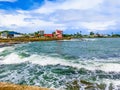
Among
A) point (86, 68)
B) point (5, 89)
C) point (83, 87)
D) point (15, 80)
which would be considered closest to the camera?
point (5, 89)

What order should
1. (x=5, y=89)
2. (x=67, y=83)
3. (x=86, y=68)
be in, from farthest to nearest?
1. (x=86, y=68)
2. (x=67, y=83)
3. (x=5, y=89)

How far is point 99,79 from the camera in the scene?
1459 cm

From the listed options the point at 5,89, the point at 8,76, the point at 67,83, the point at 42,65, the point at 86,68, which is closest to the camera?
the point at 5,89

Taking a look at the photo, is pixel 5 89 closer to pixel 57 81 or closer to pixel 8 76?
pixel 57 81

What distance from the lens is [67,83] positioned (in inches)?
542

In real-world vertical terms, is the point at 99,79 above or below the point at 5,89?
below

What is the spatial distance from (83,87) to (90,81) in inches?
56.9

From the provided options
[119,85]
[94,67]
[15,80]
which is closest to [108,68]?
[94,67]

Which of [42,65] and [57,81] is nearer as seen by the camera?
[57,81]

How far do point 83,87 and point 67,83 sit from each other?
128 centimetres

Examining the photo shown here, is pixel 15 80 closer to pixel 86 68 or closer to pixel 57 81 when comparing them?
pixel 57 81

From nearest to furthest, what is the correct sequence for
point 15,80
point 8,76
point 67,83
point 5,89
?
point 5,89
point 67,83
point 15,80
point 8,76

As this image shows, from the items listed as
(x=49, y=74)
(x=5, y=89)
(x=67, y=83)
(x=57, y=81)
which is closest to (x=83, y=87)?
(x=67, y=83)

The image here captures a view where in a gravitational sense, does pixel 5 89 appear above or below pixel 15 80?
above
